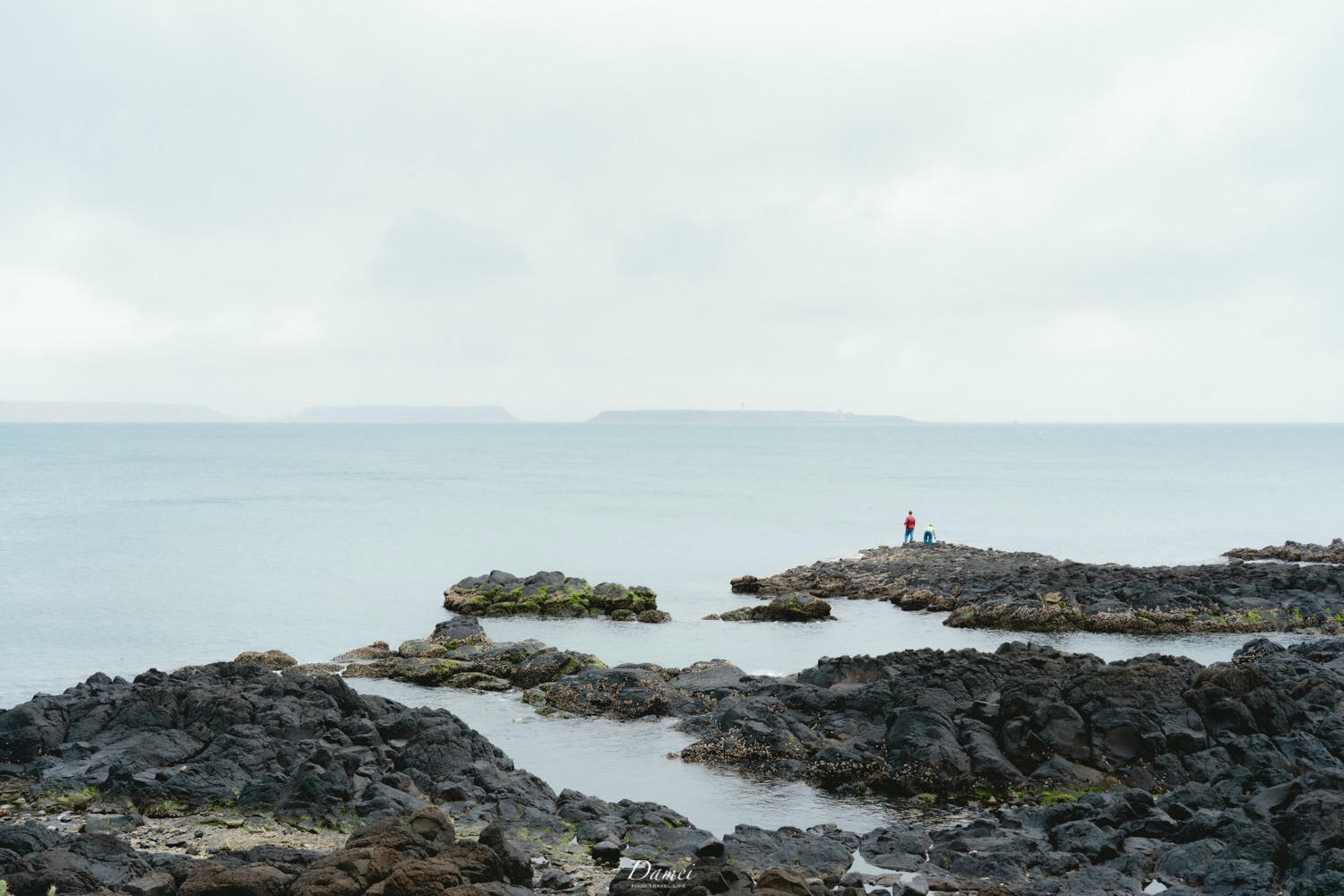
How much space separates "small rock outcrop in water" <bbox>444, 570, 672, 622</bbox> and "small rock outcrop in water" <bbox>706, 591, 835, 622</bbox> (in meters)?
3.04

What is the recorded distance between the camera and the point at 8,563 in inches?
2111

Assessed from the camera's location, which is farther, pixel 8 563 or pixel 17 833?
pixel 8 563

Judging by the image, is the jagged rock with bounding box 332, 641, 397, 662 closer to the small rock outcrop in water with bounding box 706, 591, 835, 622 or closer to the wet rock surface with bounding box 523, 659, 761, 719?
the wet rock surface with bounding box 523, 659, 761, 719

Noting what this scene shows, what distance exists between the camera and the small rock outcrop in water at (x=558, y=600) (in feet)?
129

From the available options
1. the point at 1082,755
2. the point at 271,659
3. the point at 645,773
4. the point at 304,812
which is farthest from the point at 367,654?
the point at 1082,755

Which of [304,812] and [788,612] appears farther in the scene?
[788,612]

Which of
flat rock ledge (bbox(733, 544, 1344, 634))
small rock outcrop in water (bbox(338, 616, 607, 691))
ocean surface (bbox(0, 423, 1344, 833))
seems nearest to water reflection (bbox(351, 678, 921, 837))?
ocean surface (bbox(0, 423, 1344, 833))

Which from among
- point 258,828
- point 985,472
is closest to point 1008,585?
point 258,828

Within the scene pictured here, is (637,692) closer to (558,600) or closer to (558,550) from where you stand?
(558,600)

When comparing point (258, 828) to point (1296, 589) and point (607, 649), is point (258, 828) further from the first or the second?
point (1296, 589)

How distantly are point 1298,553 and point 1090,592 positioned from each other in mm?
22916

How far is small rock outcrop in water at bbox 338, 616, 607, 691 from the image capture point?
28.3m

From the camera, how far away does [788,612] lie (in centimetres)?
3797

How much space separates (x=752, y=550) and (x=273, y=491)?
221 ft
